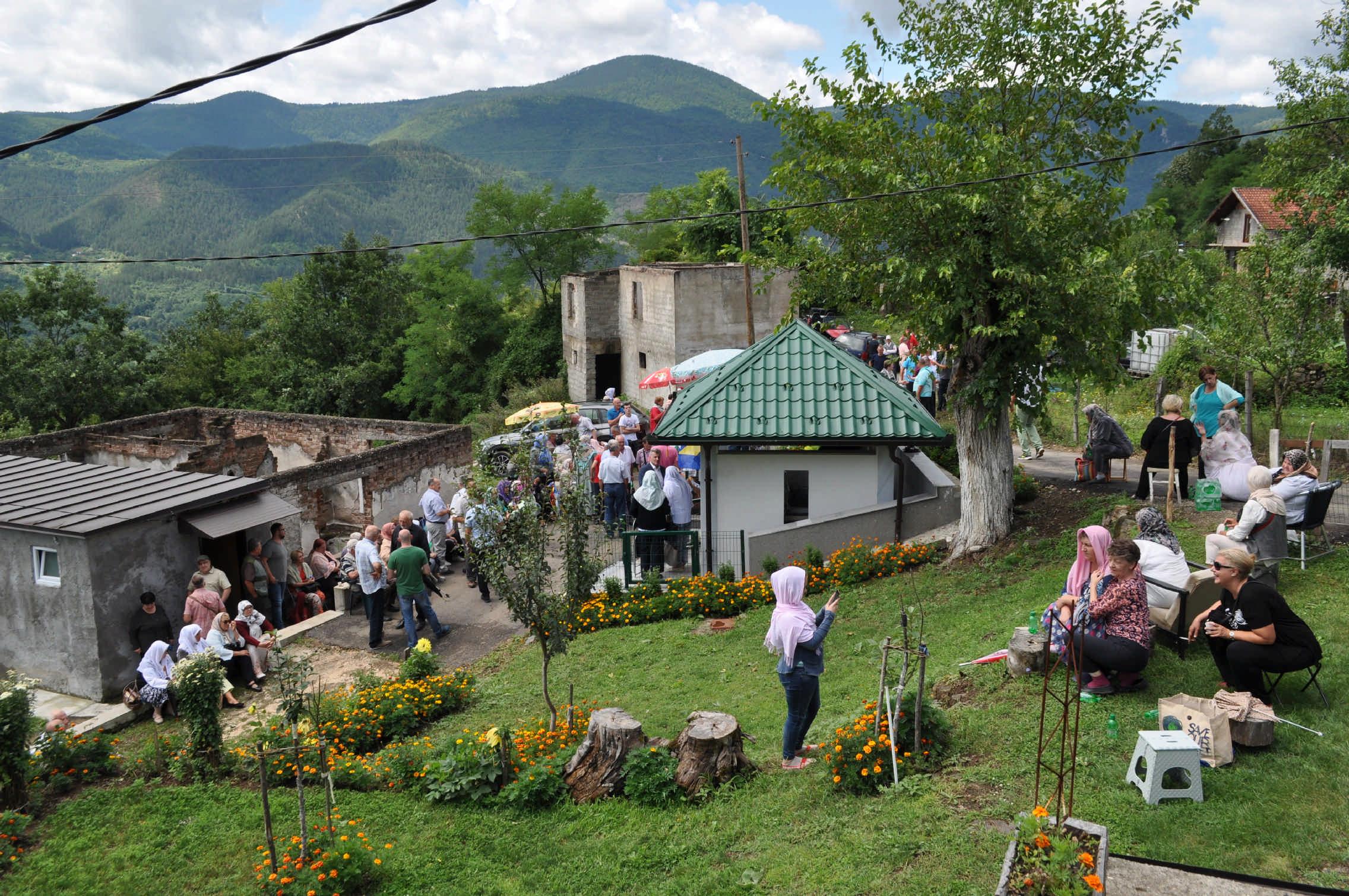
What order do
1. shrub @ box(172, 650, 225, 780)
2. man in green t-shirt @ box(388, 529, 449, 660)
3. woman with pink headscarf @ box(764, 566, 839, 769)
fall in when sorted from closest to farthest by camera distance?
woman with pink headscarf @ box(764, 566, 839, 769)
shrub @ box(172, 650, 225, 780)
man in green t-shirt @ box(388, 529, 449, 660)

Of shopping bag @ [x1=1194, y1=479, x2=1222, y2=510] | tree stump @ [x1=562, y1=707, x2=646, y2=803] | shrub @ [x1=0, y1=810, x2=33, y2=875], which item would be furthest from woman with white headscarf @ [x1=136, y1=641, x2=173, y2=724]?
shopping bag @ [x1=1194, y1=479, x2=1222, y2=510]

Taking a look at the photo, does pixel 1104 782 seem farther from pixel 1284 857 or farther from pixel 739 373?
pixel 739 373

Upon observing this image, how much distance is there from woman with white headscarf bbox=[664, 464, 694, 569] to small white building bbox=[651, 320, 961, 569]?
28 centimetres

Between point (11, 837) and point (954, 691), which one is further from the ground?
point (954, 691)

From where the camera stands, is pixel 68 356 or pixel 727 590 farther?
pixel 68 356

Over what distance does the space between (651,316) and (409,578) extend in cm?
2455

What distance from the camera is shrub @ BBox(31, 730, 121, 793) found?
957 cm

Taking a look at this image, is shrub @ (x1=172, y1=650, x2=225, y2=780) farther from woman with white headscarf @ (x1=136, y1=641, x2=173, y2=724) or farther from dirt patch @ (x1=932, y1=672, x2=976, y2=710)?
dirt patch @ (x1=932, y1=672, x2=976, y2=710)

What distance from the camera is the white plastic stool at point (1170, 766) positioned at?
21.4ft

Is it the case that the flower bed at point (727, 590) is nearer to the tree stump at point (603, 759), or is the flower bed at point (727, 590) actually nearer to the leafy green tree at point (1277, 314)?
the tree stump at point (603, 759)

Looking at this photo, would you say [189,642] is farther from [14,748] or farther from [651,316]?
[651,316]

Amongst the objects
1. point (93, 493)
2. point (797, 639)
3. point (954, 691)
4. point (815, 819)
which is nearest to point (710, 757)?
point (815, 819)

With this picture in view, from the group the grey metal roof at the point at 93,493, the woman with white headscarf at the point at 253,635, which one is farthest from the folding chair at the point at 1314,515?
the grey metal roof at the point at 93,493

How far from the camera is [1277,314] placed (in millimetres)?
16766
